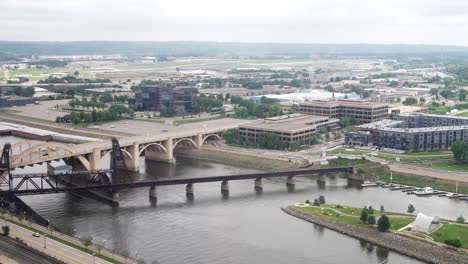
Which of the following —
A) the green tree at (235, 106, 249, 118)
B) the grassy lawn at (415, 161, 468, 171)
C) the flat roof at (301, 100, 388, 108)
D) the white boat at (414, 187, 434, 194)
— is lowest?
the white boat at (414, 187, 434, 194)

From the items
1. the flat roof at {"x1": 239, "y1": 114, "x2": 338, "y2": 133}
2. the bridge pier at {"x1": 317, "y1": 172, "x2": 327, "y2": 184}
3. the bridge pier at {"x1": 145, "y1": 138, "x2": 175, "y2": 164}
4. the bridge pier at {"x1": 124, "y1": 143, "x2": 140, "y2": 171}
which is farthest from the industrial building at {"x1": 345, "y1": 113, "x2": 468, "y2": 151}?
the bridge pier at {"x1": 124, "y1": 143, "x2": 140, "y2": 171}

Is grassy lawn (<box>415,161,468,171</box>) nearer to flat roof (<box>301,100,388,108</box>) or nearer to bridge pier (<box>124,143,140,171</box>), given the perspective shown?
flat roof (<box>301,100,388,108</box>)

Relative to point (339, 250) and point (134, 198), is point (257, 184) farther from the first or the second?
point (339, 250)

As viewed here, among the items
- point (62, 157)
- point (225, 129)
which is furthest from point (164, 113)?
point (62, 157)

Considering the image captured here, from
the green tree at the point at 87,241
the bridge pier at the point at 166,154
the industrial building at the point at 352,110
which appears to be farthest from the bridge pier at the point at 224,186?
the industrial building at the point at 352,110

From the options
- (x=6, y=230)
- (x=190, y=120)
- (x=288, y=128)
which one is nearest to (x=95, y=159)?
(x=6, y=230)

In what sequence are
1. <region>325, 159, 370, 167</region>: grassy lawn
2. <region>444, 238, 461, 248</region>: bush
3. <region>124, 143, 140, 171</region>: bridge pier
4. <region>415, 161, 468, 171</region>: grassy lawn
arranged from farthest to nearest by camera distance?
1. <region>124, 143, 140, 171</region>: bridge pier
2. <region>325, 159, 370, 167</region>: grassy lawn
3. <region>415, 161, 468, 171</region>: grassy lawn
4. <region>444, 238, 461, 248</region>: bush

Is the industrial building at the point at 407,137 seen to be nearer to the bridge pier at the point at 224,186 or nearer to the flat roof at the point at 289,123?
the flat roof at the point at 289,123

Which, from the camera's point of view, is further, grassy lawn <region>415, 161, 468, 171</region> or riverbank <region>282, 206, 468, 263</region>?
grassy lawn <region>415, 161, 468, 171</region>
